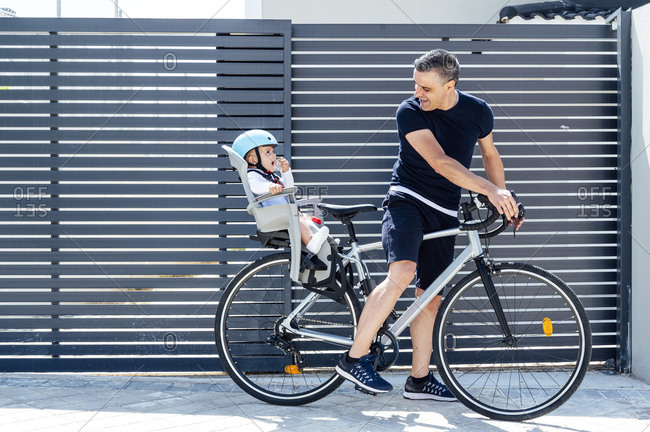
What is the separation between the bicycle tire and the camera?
4.22 m

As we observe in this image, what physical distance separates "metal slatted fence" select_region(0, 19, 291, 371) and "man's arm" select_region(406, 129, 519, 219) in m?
1.26

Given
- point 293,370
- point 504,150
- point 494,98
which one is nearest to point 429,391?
point 293,370

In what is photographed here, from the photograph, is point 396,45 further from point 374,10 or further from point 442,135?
point 374,10

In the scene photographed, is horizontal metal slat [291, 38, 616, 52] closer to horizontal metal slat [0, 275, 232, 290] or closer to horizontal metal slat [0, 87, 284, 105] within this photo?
horizontal metal slat [0, 87, 284, 105]

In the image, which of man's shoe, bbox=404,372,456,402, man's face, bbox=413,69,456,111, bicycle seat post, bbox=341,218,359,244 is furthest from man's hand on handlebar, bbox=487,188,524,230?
man's shoe, bbox=404,372,456,402

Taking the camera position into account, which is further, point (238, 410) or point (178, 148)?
point (178, 148)

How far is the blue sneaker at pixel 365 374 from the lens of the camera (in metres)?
3.90

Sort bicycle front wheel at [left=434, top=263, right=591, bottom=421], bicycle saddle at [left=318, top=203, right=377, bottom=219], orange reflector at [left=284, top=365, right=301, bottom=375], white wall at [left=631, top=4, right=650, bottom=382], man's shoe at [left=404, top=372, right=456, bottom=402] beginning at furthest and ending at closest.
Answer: white wall at [left=631, top=4, right=650, bottom=382]
orange reflector at [left=284, top=365, right=301, bottom=375]
man's shoe at [left=404, top=372, right=456, bottom=402]
bicycle saddle at [left=318, top=203, right=377, bottom=219]
bicycle front wheel at [left=434, top=263, right=591, bottom=421]

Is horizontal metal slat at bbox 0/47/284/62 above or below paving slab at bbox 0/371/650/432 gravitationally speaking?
above

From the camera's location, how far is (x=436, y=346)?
392 centimetres

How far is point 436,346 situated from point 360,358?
1.42 feet

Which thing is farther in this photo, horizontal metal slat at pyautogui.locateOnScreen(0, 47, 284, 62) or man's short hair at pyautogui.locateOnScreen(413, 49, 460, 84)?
horizontal metal slat at pyautogui.locateOnScreen(0, 47, 284, 62)

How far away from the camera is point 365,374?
3918mm

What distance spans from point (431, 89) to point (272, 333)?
1757 millimetres
